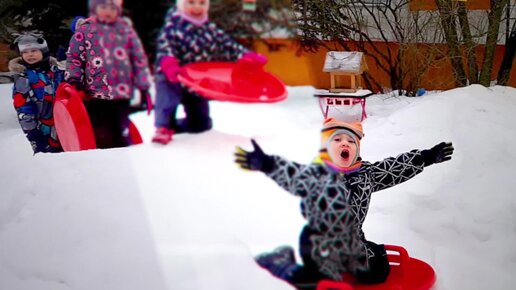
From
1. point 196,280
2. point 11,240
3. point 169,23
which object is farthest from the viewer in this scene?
point 11,240

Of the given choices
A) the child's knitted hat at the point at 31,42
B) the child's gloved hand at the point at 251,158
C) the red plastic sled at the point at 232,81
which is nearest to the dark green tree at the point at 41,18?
the child's knitted hat at the point at 31,42

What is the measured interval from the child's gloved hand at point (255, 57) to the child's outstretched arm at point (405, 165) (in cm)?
33

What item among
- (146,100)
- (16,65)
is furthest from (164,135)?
(16,65)

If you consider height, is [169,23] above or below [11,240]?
above

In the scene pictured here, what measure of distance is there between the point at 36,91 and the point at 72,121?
0.12 metres

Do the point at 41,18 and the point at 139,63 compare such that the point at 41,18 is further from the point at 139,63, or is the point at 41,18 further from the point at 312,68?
the point at 312,68

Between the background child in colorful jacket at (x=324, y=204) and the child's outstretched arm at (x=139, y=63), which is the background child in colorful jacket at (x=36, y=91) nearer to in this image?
the child's outstretched arm at (x=139, y=63)

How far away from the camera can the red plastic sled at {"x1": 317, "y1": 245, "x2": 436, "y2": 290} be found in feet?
3.28

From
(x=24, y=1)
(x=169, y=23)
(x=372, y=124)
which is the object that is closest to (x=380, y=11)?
(x=372, y=124)

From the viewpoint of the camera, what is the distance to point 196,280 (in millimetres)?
886

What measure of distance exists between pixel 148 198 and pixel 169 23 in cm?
27

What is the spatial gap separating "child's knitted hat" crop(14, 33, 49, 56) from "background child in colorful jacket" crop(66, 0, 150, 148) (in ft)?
0.24

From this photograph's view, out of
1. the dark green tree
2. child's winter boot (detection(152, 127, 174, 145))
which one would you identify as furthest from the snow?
the dark green tree

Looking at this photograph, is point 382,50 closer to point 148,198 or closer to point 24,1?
point 148,198
